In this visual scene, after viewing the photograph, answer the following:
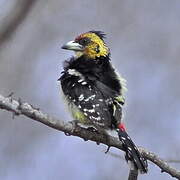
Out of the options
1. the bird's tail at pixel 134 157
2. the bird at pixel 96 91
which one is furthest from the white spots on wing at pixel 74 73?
the bird's tail at pixel 134 157

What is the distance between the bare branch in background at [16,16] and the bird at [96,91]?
1.45 m

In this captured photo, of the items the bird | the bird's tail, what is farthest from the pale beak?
the bird's tail

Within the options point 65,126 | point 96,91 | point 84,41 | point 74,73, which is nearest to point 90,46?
point 84,41

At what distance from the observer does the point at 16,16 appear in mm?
1820

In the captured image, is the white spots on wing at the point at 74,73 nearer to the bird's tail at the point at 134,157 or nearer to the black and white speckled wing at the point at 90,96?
the black and white speckled wing at the point at 90,96

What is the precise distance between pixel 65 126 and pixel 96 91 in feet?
2.32

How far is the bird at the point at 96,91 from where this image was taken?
3.35m

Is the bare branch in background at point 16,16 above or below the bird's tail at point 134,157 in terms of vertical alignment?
below

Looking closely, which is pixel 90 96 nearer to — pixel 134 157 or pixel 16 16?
pixel 134 157

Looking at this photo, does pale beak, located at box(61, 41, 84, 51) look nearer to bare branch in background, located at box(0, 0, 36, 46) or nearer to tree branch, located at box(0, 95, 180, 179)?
tree branch, located at box(0, 95, 180, 179)

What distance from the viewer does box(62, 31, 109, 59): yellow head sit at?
4.06 metres

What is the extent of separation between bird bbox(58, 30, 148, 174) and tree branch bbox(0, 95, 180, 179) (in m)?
0.05

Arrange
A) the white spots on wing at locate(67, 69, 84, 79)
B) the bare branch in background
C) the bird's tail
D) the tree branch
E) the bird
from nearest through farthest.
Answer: the bare branch in background → the tree branch → the bird's tail → the bird → the white spots on wing at locate(67, 69, 84, 79)

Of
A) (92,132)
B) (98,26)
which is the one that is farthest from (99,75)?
(98,26)
